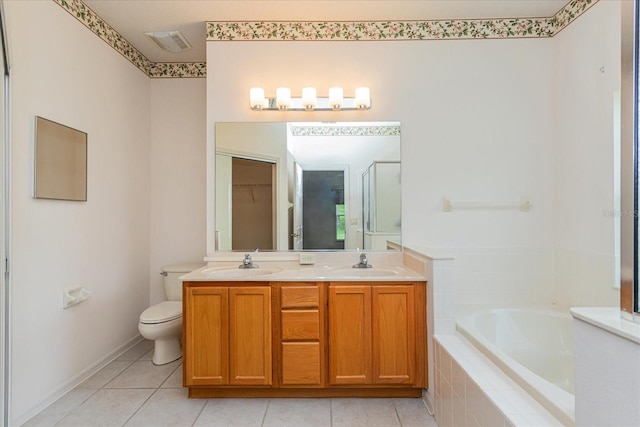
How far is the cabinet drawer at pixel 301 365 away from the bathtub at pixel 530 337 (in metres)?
0.89

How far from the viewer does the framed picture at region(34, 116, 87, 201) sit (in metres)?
1.85

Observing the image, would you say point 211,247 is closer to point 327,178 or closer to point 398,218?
point 327,178

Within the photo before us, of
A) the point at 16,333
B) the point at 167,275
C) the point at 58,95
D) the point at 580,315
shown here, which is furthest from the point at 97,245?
the point at 580,315

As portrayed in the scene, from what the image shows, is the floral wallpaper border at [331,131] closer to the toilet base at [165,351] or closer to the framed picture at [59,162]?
the framed picture at [59,162]

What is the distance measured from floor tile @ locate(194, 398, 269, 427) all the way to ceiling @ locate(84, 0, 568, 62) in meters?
2.61

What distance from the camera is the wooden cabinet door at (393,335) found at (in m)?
1.93

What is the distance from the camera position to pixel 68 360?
206cm

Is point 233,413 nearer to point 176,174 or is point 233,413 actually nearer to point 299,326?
point 299,326

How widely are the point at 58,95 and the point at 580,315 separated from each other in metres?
2.80

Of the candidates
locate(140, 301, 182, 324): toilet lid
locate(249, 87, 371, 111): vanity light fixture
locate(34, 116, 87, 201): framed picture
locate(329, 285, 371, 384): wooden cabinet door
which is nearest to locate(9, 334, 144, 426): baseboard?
locate(140, 301, 182, 324): toilet lid

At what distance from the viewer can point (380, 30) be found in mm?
2426

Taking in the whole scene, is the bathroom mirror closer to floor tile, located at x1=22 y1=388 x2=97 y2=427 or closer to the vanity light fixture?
the vanity light fixture

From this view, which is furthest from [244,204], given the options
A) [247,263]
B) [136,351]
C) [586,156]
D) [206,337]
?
[586,156]

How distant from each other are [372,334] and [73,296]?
76.0 inches
